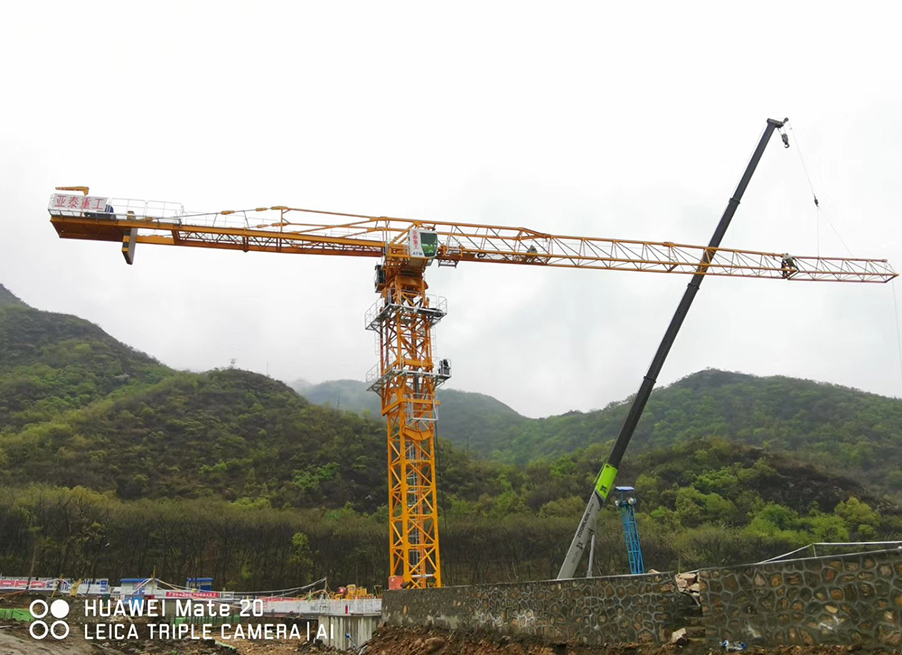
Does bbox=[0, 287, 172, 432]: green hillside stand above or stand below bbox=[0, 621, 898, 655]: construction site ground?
above

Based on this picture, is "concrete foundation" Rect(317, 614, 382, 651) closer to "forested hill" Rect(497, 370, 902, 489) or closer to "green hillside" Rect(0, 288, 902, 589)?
"green hillside" Rect(0, 288, 902, 589)

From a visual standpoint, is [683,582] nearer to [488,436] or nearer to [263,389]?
[263,389]

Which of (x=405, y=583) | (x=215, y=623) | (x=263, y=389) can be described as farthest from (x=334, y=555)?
(x=263, y=389)

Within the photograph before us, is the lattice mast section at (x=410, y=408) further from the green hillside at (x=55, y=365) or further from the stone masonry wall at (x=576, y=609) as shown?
the green hillside at (x=55, y=365)

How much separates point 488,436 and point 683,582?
4087 inches

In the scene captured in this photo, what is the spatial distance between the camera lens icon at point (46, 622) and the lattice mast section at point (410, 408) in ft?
35.8

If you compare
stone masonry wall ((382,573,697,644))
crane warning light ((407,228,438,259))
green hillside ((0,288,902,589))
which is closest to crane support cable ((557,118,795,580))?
stone masonry wall ((382,573,697,644))

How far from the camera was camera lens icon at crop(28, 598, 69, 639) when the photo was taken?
56.7ft

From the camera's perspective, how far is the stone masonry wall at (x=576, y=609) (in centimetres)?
760

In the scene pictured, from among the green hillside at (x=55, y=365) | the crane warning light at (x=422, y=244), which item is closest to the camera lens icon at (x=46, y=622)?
the crane warning light at (x=422, y=244)

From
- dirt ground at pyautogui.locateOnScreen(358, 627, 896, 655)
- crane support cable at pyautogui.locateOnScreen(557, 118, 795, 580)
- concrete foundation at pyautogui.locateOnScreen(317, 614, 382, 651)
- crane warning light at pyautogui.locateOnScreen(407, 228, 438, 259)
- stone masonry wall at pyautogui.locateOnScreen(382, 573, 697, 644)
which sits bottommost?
concrete foundation at pyautogui.locateOnScreen(317, 614, 382, 651)

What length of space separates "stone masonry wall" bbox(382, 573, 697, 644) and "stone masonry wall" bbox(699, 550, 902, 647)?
23.2 inches

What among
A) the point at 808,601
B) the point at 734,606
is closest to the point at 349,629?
the point at 734,606

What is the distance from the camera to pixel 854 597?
5.91 metres
